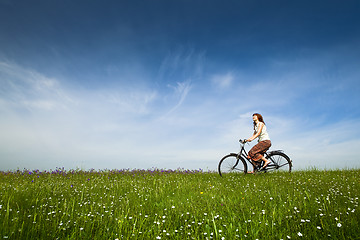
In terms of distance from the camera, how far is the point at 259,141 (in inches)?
462

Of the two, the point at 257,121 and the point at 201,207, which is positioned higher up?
the point at 257,121

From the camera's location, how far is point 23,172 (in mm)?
14328

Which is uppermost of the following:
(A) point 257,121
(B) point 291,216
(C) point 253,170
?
(A) point 257,121

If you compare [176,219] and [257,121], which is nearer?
[176,219]

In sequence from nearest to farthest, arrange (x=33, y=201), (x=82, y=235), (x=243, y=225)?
(x=82, y=235) → (x=243, y=225) → (x=33, y=201)

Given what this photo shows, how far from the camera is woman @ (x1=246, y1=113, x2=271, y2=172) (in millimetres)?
11539

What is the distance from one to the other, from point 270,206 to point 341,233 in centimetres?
178

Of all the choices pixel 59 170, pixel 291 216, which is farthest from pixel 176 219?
pixel 59 170

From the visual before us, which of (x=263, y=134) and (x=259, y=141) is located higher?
(x=263, y=134)

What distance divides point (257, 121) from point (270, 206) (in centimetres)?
658

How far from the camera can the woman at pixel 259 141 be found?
454 inches

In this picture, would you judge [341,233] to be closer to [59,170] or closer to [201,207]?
[201,207]

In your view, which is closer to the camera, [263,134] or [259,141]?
[263,134]

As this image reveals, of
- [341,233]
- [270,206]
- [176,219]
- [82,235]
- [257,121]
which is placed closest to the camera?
[341,233]
